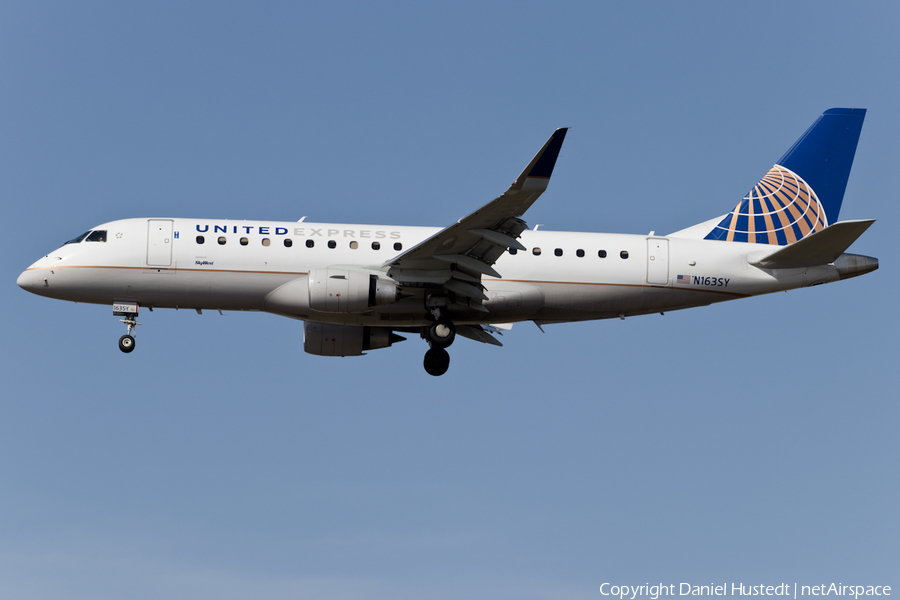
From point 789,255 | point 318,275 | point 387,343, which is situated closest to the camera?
point 318,275

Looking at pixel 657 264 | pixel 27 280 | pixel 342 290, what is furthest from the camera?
pixel 657 264

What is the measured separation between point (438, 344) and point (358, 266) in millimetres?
3318

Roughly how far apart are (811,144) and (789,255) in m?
5.37

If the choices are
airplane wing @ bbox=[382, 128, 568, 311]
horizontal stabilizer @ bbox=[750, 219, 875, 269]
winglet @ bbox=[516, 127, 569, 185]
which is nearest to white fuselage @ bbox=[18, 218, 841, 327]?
horizontal stabilizer @ bbox=[750, 219, 875, 269]

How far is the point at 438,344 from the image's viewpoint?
30.9m

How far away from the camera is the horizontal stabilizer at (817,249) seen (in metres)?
28.9

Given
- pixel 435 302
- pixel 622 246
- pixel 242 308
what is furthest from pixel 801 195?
pixel 242 308

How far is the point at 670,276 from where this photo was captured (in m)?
31.4

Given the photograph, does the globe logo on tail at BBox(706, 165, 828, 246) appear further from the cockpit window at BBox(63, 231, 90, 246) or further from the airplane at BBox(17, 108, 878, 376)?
the cockpit window at BBox(63, 231, 90, 246)

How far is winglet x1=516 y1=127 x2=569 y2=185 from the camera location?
23922mm

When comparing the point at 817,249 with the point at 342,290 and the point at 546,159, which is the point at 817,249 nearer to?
the point at 546,159

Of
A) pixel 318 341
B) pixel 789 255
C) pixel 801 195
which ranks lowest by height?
pixel 318 341

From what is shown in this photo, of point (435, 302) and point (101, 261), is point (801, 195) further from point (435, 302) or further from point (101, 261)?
point (101, 261)

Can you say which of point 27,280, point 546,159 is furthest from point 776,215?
point 27,280
